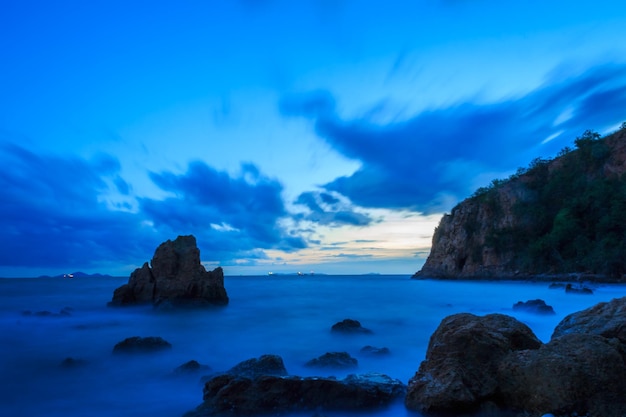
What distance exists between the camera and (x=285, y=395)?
556 cm

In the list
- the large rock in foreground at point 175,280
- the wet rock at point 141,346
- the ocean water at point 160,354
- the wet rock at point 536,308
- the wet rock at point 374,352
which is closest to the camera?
the ocean water at point 160,354

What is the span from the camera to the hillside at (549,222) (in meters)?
48.7

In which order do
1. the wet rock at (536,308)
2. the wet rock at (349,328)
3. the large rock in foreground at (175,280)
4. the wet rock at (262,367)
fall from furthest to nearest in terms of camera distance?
the large rock in foreground at (175,280) < the wet rock at (536,308) < the wet rock at (349,328) < the wet rock at (262,367)

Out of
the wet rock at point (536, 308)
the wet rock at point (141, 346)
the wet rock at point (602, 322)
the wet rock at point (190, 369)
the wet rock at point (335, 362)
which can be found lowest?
the wet rock at point (536, 308)

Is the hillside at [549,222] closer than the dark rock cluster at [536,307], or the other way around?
the dark rock cluster at [536,307]

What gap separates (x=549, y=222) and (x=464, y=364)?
6504 cm

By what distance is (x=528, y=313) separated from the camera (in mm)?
18531

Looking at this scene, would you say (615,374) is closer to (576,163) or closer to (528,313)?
(528,313)

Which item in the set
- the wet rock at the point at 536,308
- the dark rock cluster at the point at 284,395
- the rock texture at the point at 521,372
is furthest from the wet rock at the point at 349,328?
the wet rock at the point at 536,308

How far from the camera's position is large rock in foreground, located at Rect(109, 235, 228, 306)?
23.7 m

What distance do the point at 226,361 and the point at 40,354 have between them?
6.04m

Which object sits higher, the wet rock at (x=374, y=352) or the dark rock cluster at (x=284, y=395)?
the dark rock cluster at (x=284, y=395)

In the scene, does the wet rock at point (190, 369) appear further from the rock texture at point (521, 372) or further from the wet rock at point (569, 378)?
the wet rock at point (569, 378)

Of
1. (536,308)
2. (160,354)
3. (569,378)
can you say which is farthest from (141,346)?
(536,308)
